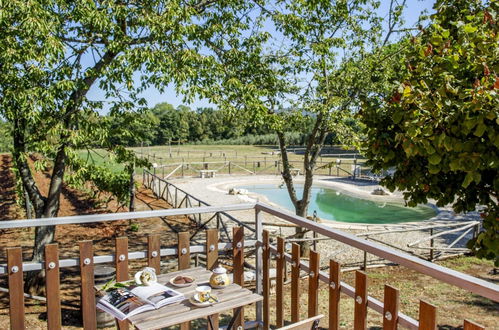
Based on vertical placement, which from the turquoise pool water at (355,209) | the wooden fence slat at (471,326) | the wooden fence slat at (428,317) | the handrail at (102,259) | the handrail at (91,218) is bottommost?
the turquoise pool water at (355,209)

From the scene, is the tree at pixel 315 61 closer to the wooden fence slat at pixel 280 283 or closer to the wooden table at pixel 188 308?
the wooden fence slat at pixel 280 283

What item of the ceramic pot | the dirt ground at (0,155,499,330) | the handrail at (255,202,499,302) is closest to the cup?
the ceramic pot

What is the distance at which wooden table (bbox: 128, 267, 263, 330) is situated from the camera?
81.5 inches

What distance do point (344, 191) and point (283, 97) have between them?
48.2 feet

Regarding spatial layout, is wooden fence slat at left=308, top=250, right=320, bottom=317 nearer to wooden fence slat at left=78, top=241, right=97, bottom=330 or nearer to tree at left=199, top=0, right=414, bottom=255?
wooden fence slat at left=78, top=241, right=97, bottom=330

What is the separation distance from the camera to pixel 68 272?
787 cm

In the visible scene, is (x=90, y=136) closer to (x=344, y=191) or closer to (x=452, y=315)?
(x=452, y=315)

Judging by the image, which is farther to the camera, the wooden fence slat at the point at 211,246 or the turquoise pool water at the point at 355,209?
the turquoise pool water at the point at 355,209

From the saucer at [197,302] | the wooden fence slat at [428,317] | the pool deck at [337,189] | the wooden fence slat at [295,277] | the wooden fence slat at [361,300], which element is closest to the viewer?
the wooden fence slat at [428,317]

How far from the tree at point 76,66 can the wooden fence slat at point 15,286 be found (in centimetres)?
305

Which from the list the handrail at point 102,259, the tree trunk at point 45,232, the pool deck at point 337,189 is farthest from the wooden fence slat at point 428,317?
the pool deck at point 337,189

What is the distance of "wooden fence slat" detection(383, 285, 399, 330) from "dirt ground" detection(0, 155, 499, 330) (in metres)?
3.69

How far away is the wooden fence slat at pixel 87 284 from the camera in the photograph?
2633 millimetres

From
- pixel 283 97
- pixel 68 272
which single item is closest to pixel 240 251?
pixel 68 272
